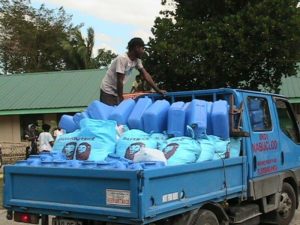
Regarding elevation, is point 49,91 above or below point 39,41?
below

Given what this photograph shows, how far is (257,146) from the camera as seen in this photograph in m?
6.48

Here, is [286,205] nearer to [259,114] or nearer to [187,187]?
[259,114]

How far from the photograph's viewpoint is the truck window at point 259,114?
6605mm

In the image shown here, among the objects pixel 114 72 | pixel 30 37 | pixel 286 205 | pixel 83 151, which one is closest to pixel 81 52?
pixel 30 37

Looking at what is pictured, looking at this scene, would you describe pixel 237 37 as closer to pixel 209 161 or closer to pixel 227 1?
pixel 227 1

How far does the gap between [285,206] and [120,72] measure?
10.2ft

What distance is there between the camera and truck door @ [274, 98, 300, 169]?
288 inches

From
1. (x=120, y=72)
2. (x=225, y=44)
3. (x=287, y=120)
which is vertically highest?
(x=225, y=44)

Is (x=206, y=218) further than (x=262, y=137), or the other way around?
(x=262, y=137)

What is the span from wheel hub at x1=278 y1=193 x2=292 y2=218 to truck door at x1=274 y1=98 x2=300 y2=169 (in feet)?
1.44

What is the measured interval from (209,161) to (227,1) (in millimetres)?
7956

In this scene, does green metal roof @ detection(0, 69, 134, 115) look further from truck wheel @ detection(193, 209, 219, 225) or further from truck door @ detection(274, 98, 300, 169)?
truck wheel @ detection(193, 209, 219, 225)

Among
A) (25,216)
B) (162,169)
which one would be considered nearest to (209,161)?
(162,169)

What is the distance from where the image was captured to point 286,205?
748 cm
